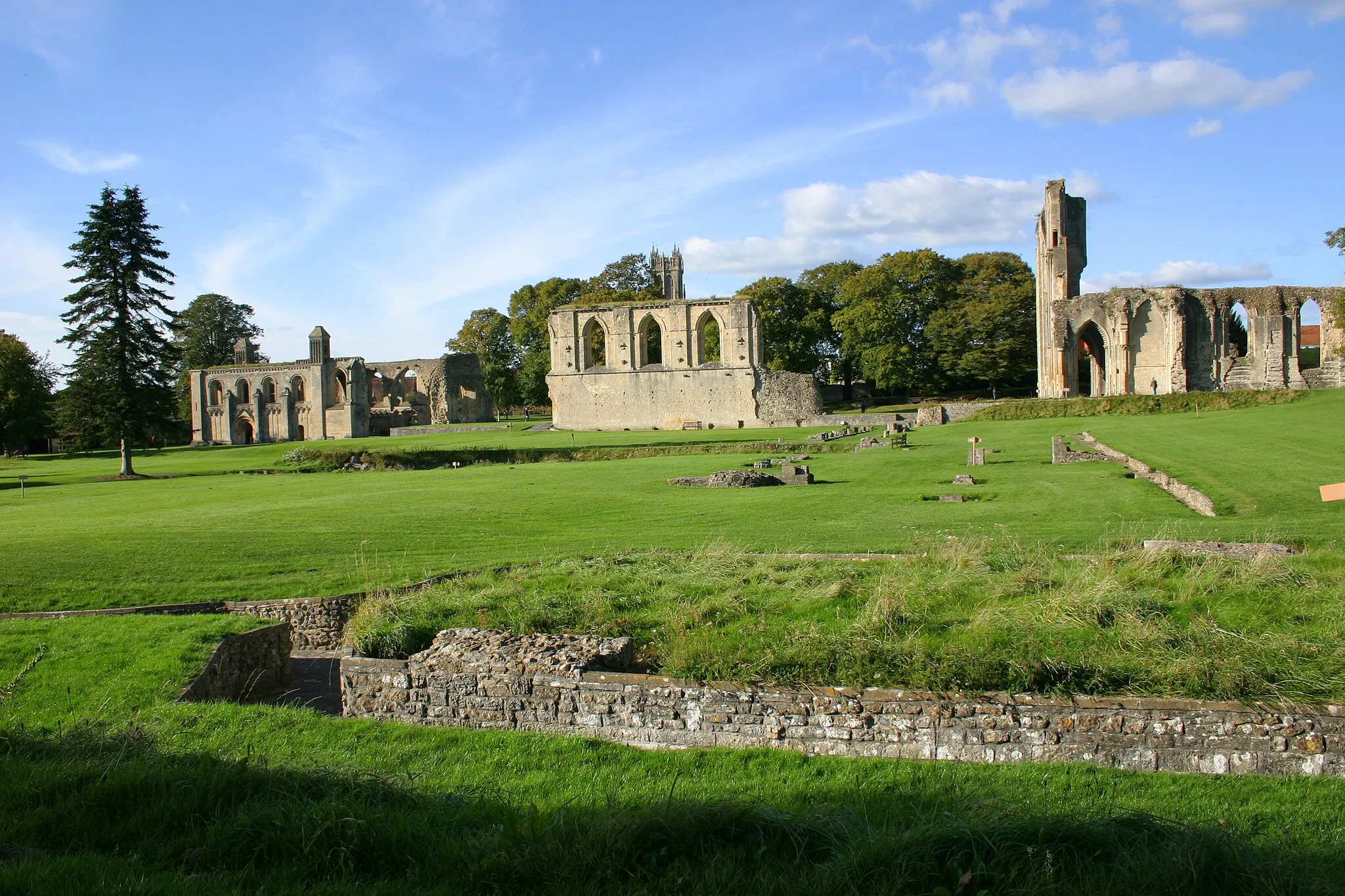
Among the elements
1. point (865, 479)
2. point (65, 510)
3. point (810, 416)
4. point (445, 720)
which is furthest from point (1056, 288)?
point (445, 720)

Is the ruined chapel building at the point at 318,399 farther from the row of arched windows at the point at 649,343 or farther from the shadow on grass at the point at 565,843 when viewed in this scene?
the shadow on grass at the point at 565,843

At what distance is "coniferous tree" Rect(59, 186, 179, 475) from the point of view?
38.0m

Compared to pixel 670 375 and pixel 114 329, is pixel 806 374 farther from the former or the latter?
pixel 114 329

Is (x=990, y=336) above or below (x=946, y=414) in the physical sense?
above

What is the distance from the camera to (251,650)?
897 cm

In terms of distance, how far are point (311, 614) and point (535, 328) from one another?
227 ft

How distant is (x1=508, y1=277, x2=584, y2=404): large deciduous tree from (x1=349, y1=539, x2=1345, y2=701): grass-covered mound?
64042 millimetres

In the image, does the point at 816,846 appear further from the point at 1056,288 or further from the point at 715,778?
the point at 1056,288

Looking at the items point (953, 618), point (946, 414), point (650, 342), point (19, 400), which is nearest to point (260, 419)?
point (19, 400)

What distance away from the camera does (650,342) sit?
2753 inches

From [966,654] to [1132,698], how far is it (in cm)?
127

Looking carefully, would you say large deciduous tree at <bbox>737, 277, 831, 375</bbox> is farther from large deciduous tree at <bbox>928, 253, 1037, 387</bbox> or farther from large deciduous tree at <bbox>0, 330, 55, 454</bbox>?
large deciduous tree at <bbox>0, 330, 55, 454</bbox>

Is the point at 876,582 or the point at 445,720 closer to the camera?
the point at 445,720

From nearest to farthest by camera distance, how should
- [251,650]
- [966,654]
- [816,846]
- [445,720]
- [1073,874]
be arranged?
[1073,874] → [816,846] → [966,654] → [445,720] → [251,650]
